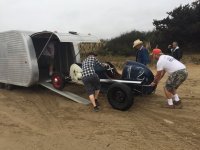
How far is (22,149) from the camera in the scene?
6934mm

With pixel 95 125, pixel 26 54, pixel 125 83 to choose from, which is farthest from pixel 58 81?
pixel 95 125

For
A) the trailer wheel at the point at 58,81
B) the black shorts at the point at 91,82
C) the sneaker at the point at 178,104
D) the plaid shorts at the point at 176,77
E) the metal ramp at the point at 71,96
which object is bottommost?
the metal ramp at the point at 71,96

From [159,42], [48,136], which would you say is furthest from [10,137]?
[159,42]

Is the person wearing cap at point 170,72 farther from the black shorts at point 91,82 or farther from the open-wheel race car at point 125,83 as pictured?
the black shorts at point 91,82

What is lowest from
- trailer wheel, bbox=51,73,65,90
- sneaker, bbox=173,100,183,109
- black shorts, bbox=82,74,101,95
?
sneaker, bbox=173,100,183,109

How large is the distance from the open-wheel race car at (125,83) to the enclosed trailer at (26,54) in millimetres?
1401

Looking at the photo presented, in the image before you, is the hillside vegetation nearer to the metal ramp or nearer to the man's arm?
the metal ramp

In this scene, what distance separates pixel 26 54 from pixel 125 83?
3333 millimetres

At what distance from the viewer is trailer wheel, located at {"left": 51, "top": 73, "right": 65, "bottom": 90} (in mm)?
11398

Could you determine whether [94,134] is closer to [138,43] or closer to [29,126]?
[29,126]

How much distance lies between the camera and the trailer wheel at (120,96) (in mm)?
9516

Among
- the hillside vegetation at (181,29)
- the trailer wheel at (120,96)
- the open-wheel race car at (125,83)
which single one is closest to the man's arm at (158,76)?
the open-wheel race car at (125,83)

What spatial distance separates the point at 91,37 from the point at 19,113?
348 centimetres

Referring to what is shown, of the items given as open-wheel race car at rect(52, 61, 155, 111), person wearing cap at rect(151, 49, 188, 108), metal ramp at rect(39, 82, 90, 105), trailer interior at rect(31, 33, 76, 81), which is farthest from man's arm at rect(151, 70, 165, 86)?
trailer interior at rect(31, 33, 76, 81)
